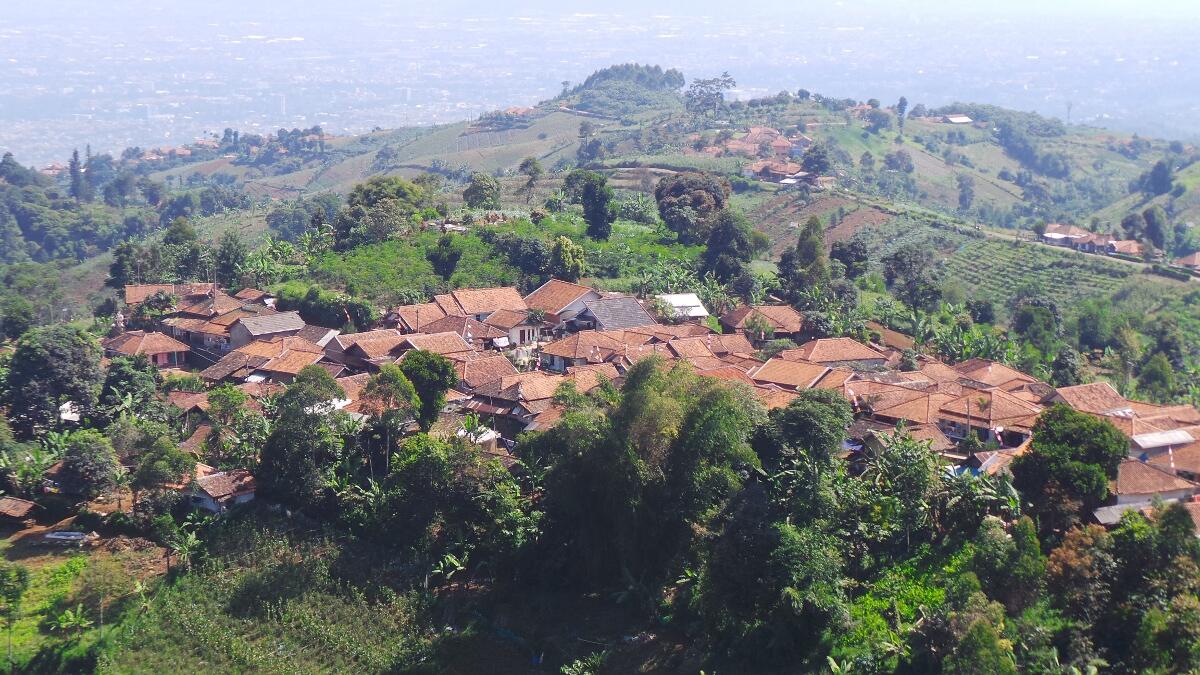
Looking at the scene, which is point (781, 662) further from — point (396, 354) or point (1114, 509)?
point (396, 354)

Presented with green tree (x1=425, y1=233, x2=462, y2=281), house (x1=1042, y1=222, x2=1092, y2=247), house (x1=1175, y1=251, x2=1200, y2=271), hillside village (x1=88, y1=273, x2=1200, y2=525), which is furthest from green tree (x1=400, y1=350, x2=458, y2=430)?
house (x1=1042, y1=222, x2=1092, y2=247)

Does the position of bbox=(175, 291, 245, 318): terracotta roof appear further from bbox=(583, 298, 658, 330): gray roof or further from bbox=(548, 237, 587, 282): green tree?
bbox=(583, 298, 658, 330): gray roof

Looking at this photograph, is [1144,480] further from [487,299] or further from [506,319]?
[487,299]

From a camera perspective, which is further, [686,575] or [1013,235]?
[1013,235]

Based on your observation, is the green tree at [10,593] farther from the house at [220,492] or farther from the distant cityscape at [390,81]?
the distant cityscape at [390,81]

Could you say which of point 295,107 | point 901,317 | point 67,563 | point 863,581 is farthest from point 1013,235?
point 295,107
